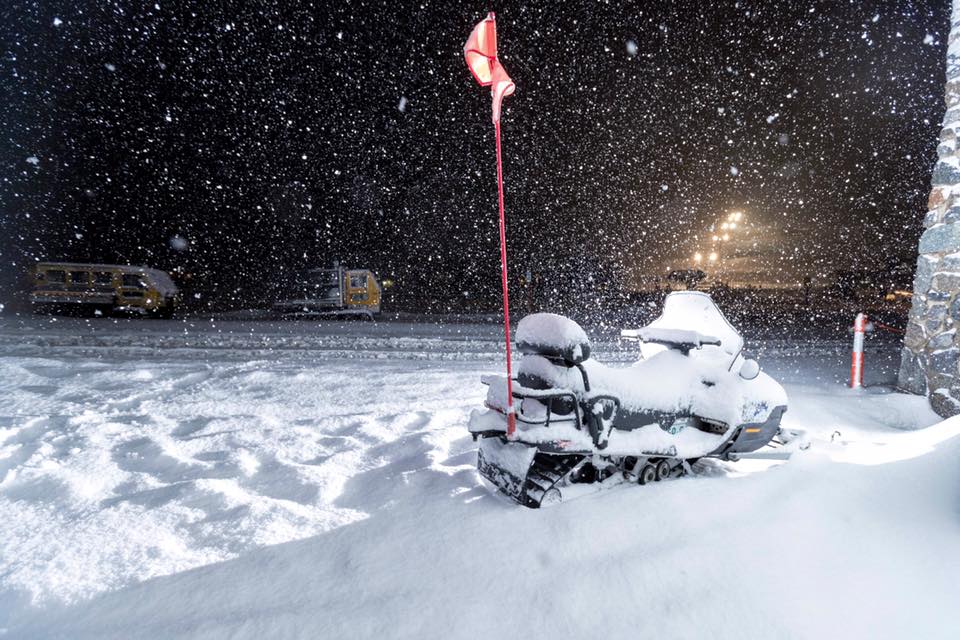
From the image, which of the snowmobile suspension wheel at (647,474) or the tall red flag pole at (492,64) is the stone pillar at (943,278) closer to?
the snowmobile suspension wheel at (647,474)

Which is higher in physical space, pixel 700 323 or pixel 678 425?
pixel 700 323

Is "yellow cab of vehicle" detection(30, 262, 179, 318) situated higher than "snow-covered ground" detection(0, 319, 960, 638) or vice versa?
"yellow cab of vehicle" detection(30, 262, 179, 318)

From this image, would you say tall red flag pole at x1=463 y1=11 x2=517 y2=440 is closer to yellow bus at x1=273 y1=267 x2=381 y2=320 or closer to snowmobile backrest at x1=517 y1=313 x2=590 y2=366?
snowmobile backrest at x1=517 y1=313 x2=590 y2=366

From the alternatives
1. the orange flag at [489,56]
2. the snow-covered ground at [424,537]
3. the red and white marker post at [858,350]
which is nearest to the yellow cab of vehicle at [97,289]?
the snow-covered ground at [424,537]

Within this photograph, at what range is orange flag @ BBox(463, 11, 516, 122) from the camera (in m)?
2.93

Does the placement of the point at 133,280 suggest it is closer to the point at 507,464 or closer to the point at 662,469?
the point at 507,464

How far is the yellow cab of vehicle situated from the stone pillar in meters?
20.8

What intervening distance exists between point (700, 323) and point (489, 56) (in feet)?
8.90

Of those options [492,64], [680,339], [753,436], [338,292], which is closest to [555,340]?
[680,339]

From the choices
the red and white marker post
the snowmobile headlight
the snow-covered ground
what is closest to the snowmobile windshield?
the snowmobile headlight

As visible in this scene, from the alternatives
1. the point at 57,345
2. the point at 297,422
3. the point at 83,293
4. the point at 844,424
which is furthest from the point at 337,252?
the point at 844,424

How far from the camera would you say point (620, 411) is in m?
3.14

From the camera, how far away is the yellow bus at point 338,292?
17.7m

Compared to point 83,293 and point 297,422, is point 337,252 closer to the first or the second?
point 83,293
